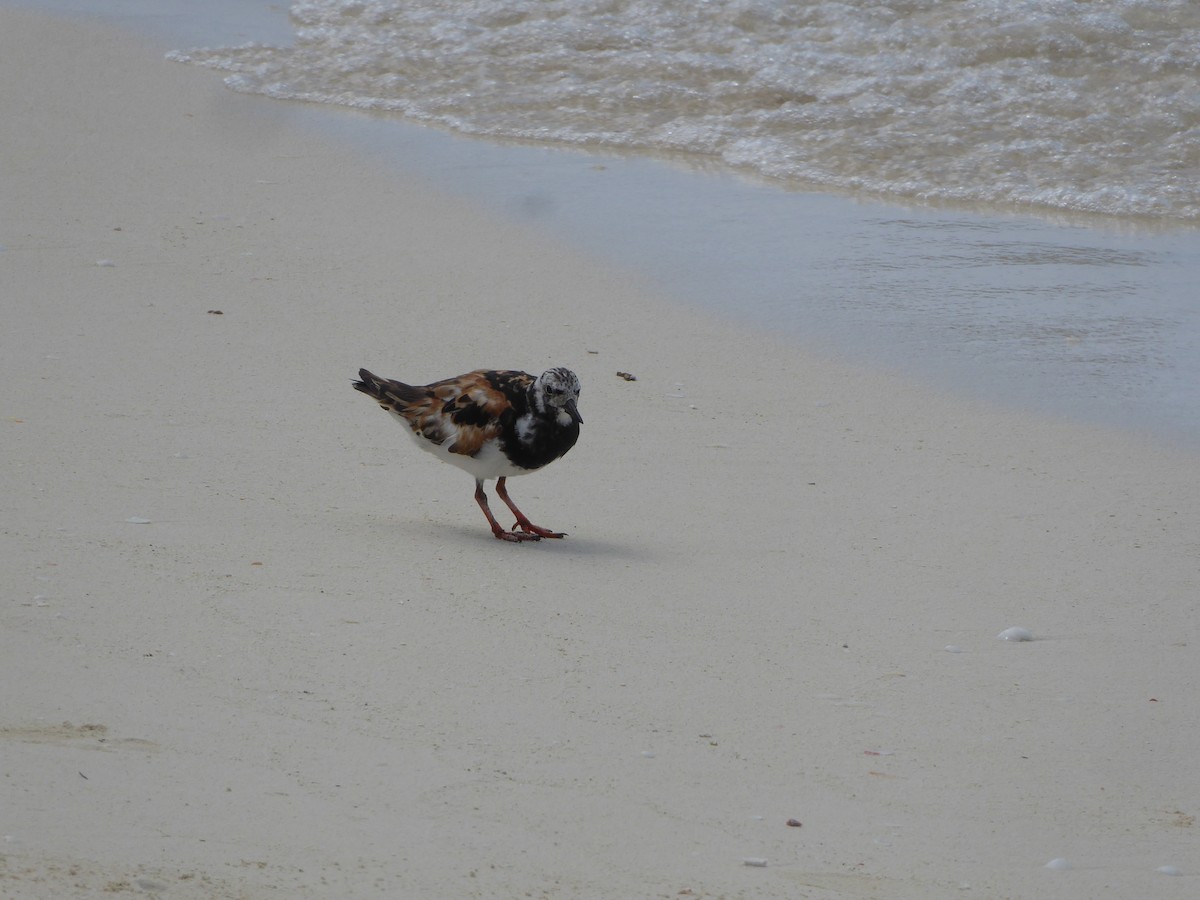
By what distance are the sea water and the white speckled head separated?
550cm

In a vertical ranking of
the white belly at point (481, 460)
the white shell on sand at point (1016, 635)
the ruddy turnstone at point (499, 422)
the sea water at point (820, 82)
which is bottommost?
the white shell on sand at point (1016, 635)

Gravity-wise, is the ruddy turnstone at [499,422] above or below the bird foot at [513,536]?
above

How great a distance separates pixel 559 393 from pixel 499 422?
24cm

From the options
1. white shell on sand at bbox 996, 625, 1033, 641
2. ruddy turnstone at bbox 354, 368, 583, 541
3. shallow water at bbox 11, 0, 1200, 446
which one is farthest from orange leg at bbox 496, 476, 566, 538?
shallow water at bbox 11, 0, 1200, 446

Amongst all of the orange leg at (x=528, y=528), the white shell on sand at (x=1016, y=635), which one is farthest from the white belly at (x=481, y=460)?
A: the white shell on sand at (x=1016, y=635)

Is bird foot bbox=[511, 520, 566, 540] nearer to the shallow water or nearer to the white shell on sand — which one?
the white shell on sand

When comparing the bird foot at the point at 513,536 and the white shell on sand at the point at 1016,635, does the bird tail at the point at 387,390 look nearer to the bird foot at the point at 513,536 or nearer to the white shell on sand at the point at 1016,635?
the bird foot at the point at 513,536

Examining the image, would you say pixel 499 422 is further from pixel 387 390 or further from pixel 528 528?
pixel 387 390

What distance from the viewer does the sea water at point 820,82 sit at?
10.8m

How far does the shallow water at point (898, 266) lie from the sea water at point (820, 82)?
24.9 inches

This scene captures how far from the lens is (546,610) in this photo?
15.1ft

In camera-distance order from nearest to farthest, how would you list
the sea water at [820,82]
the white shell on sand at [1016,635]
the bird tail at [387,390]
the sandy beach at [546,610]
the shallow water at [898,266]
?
A: the sandy beach at [546,610]
the white shell on sand at [1016,635]
the bird tail at [387,390]
the shallow water at [898,266]
the sea water at [820,82]

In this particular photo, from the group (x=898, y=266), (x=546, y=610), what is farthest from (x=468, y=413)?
(x=898, y=266)

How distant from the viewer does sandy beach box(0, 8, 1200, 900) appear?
329cm
